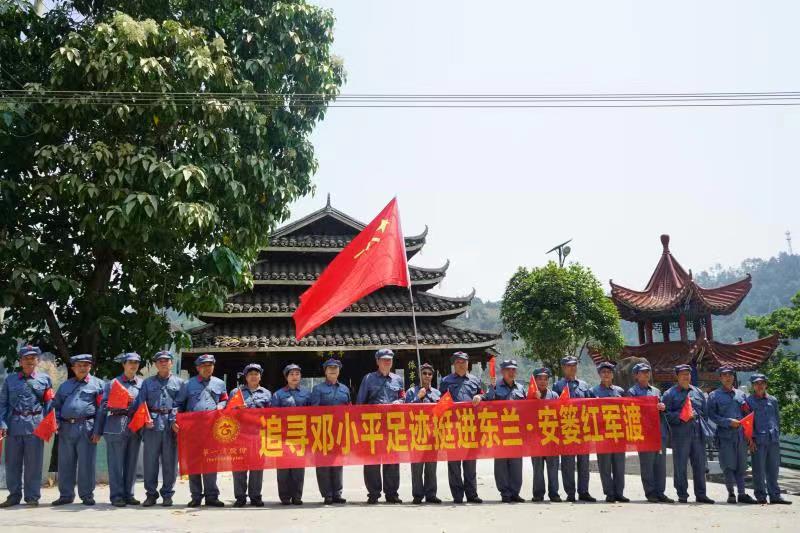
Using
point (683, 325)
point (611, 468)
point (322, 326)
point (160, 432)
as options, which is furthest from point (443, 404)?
point (683, 325)

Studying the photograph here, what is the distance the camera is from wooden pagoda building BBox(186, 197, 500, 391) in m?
18.2

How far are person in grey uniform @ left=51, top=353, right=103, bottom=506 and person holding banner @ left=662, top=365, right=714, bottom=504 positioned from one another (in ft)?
25.0

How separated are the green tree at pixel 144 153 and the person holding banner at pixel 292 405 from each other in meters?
3.39

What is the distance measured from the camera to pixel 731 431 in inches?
375

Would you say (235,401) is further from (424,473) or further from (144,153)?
(144,153)

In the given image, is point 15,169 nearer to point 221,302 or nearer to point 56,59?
point 56,59

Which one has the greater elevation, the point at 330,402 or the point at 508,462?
the point at 330,402

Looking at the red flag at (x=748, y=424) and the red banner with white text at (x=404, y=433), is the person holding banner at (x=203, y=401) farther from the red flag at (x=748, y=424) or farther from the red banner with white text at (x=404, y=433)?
the red flag at (x=748, y=424)

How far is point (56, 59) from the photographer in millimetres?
11078

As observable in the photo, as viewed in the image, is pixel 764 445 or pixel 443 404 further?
pixel 764 445

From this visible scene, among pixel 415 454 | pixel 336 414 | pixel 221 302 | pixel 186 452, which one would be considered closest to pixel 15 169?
pixel 221 302

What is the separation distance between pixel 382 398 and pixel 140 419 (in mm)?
3073

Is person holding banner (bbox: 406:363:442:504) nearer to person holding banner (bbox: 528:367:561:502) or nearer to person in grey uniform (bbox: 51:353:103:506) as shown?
person holding banner (bbox: 528:367:561:502)

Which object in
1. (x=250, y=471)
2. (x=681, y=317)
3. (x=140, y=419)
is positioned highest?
(x=681, y=317)
